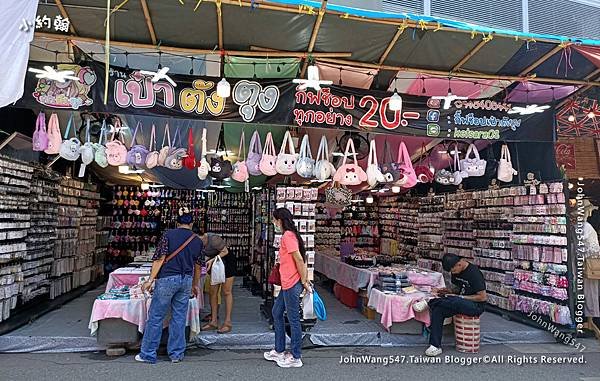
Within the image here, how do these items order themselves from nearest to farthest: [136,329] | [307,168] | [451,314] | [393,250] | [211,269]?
1. [136,329]
2. [451,314]
3. [307,168]
4. [211,269]
5. [393,250]

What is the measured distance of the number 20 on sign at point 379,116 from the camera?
6.51 m

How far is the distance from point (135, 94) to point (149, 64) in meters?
0.90

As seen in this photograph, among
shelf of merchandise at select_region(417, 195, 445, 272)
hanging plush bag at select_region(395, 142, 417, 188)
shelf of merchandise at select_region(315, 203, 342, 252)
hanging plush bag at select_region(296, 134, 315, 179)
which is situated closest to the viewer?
hanging plush bag at select_region(296, 134, 315, 179)

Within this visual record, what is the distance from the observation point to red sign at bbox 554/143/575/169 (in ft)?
26.3

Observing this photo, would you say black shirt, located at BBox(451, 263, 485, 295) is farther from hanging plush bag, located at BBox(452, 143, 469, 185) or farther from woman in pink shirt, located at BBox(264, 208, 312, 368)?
woman in pink shirt, located at BBox(264, 208, 312, 368)

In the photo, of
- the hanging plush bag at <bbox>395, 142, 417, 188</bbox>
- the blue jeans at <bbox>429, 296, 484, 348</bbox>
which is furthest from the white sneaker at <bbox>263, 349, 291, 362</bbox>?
the hanging plush bag at <bbox>395, 142, 417, 188</bbox>

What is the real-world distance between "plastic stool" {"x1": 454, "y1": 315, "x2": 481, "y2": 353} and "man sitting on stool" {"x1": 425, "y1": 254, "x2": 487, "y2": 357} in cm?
12

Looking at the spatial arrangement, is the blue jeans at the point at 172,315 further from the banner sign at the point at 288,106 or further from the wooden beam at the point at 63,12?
the wooden beam at the point at 63,12

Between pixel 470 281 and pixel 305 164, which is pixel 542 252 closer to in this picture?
pixel 470 281


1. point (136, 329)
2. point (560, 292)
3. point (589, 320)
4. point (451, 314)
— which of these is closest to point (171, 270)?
point (136, 329)

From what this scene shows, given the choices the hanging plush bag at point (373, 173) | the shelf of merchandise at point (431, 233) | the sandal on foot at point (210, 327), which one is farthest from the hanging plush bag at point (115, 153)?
the shelf of merchandise at point (431, 233)

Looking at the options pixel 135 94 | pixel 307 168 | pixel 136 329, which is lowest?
pixel 136 329

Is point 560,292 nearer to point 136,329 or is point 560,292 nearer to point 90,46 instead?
point 136,329

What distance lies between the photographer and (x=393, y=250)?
15203mm
